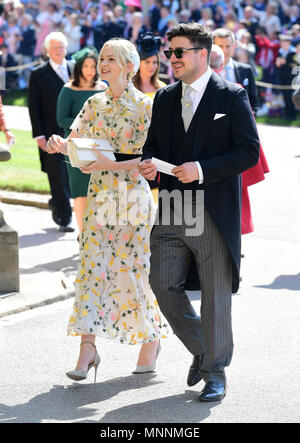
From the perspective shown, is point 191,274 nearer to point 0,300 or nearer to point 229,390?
point 229,390

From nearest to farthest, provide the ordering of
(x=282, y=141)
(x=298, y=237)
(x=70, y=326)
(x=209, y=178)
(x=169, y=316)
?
(x=209, y=178)
(x=169, y=316)
(x=70, y=326)
(x=298, y=237)
(x=282, y=141)

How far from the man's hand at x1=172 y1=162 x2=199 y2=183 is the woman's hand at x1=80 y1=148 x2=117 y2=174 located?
717 mm

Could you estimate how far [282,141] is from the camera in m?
16.8

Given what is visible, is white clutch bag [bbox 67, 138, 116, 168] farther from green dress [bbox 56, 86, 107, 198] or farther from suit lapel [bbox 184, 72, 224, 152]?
green dress [bbox 56, 86, 107, 198]

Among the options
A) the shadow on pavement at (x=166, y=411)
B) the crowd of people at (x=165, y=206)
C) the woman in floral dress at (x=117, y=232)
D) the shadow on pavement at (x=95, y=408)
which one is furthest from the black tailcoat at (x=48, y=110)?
the shadow on pavement at (x=166, y=411)

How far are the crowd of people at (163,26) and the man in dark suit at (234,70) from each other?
911 centimetres

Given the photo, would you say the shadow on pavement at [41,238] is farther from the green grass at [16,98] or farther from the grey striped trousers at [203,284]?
the green grass at [16,98]

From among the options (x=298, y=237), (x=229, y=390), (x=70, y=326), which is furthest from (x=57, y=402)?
(x=298, y=237)

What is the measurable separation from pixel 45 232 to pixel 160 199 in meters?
4.96

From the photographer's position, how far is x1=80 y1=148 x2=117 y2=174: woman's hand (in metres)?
5.38

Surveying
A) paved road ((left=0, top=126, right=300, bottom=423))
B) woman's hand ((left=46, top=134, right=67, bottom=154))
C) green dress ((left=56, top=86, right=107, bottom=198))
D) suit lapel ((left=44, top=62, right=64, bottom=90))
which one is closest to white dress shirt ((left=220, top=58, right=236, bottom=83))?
green dress ((left=56, top=86, right=107, bottom=198))

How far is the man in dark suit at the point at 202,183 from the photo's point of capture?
16.2 ft

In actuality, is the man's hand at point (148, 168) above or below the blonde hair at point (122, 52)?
below

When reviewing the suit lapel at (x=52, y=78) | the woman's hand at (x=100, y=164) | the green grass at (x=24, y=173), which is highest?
the woman's hand at (x=100, y=164)
